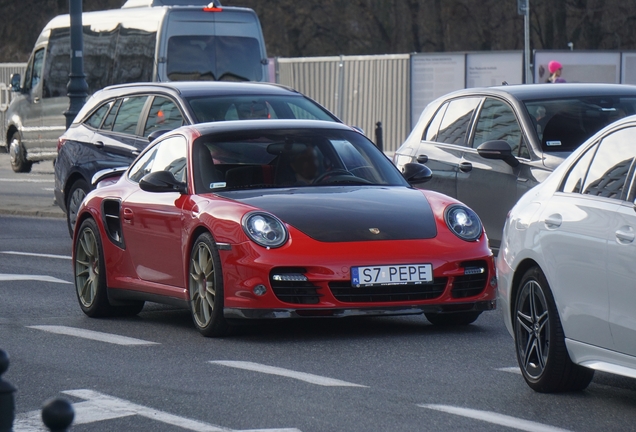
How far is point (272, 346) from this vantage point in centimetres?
867

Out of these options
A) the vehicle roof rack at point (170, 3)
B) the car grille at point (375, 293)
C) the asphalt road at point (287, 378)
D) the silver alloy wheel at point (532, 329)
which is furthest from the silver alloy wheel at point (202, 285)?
the vehicle roof rack at point (170, 3)

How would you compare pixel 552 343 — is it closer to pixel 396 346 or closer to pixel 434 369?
pixel 434 369

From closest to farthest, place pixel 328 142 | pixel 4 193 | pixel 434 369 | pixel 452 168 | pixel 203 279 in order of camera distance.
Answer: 1. pixel 434 369
2. pixel 203 279
3. pixel 328 142
4. pixel 452 168
5. pixel 4 193

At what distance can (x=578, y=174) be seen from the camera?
23.3ft

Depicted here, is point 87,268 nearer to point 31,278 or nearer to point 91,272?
point 91,272

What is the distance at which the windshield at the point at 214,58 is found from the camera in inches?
843

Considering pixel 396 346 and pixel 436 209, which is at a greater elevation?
pixel 436 209

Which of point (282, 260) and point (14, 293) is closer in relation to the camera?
point (282, 260)

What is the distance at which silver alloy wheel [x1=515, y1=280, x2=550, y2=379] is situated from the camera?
6965 millimetres

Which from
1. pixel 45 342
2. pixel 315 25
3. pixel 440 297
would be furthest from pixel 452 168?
pixel 315 25

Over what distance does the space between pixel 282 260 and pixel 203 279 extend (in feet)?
2.18

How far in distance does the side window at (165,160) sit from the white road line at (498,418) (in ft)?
12.4

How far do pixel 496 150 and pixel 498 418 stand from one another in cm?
579

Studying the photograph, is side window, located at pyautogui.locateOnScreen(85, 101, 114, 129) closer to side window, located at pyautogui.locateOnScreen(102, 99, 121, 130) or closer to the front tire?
side window, located at pyautogui.locateOnScreen(102, 99, 121, 130)
